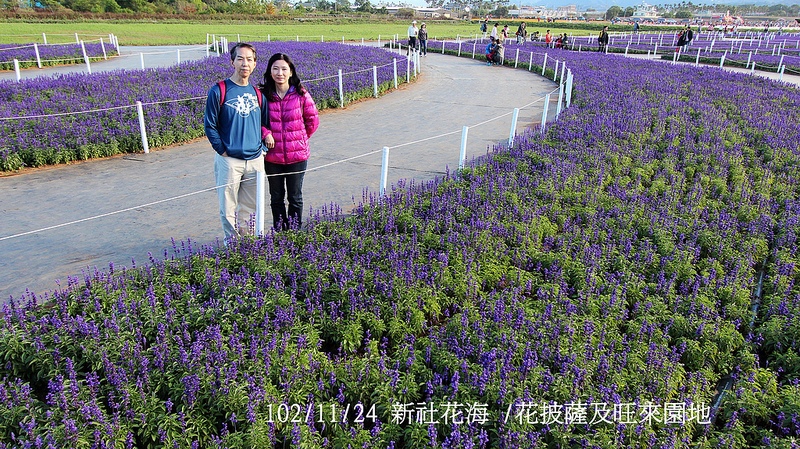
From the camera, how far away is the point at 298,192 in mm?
7141

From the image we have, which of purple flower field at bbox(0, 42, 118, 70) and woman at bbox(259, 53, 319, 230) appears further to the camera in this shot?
purple flower field at bbox(0, 42, 118, 70)

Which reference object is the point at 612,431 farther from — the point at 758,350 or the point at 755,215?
the point at 755,215

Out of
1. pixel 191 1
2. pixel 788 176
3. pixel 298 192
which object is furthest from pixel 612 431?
pixel 191 1

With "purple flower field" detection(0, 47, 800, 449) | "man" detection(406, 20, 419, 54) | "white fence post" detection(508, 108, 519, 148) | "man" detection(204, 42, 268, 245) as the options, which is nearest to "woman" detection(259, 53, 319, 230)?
"man" detection(204, 42, 268, 245)

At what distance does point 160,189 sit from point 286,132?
4.03m

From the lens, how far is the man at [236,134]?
6230 mm

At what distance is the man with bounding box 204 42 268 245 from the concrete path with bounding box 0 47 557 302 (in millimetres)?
756

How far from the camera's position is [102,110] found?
40.3ft

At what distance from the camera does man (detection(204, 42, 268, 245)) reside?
6230mm

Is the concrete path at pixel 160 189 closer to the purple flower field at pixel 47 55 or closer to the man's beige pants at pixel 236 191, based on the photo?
the man's beige pants at pixel 236 191

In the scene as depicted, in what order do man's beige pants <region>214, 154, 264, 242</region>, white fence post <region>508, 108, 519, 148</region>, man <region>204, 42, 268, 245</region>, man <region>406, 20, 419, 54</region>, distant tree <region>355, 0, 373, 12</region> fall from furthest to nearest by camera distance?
distant tree <region>355, 0, 373, 12</region>, man <region>406, 20, 419, 54</region>, white fence post <region>508, 108, 519, 148</region>, man's beige pants <region>214, 154, 264, 242</region>, man <region>204, 42, 268, 245</region>

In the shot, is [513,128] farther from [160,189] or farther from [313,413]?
[313,413]

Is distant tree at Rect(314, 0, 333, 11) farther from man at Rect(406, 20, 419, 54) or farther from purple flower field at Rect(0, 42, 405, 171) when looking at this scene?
purple flower field at Rect(0, 42, 405, 171)

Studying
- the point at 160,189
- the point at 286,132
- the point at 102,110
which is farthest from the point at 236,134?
the point at 102,110
